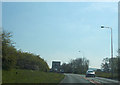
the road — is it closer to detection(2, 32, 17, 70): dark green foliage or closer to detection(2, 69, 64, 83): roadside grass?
detection(2, 69, 64, 83): roadside grass

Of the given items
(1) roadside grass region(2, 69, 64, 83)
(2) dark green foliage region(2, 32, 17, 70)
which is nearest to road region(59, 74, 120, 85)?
(1) roadside grass region(2, 69, 64, 83)

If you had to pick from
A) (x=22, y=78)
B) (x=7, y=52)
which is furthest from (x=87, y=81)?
(x=7, y=52)

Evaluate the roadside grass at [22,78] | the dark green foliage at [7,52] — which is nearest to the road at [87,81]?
the roadside grass at [22,78]

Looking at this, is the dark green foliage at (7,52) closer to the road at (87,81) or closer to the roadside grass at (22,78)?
the roadside grass at (22,78)

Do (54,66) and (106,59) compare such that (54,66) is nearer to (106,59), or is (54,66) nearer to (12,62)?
(12,62)

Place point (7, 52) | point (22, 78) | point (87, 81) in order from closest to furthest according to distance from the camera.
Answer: point (22, 78) → point (87, 81) → point (7, 52)

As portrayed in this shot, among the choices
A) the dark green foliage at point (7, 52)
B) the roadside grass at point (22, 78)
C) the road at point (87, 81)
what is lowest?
the road at point (87, 81)

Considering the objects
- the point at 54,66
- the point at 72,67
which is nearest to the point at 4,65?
the point at 54,66

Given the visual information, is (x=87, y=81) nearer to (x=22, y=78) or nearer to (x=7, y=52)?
(x=22, y=78)

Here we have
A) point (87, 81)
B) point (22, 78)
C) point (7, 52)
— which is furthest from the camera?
point (7, 52)

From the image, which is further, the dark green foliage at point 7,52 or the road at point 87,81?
the dark green foliage at point 7,52

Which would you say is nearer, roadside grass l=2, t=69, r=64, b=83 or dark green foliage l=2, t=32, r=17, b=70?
roadside grass l=2, t=69, r=64, b=83

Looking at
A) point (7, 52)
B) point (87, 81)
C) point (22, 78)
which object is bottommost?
point (87, 81)

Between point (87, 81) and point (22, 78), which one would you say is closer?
point (22, 78)
